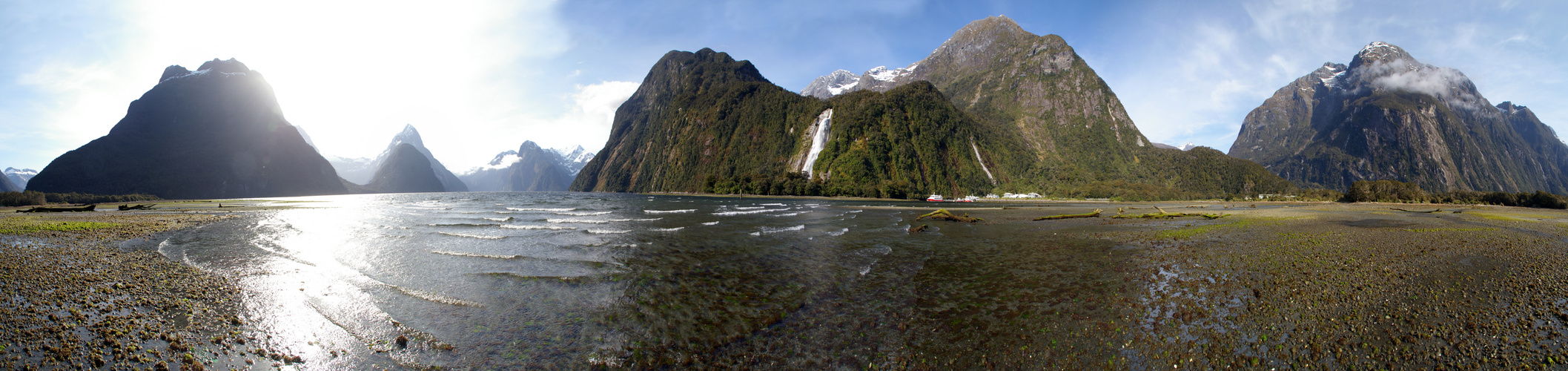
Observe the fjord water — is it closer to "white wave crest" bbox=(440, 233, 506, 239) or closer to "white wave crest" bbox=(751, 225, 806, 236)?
"white wave crest" bbox=(440, 233, 506, 239)

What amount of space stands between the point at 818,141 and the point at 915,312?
15429 cm

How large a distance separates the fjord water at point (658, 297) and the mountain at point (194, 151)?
174449 millimetres

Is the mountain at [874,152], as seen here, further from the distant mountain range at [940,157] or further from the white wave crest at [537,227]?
the white wave crest at [537,227]

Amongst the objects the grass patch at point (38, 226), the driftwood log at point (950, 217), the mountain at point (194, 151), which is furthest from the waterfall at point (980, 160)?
the mountain at point (194, 151)

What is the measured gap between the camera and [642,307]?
11984 millimetres

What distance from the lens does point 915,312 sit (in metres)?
10.9

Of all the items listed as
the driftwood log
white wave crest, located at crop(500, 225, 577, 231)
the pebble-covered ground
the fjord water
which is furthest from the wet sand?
white wave crest, located at crop(500, 225, 577, 231)

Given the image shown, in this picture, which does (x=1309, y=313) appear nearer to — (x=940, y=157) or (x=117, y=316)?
(x=117, y=316)

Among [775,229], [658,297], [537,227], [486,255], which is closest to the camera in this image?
[658,297]

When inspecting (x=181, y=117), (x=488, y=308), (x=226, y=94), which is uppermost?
(x=226, y=94)

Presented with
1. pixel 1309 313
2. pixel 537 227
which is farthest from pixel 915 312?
pixel 537 227

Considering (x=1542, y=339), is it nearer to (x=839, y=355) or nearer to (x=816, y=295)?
(x=839, y=355)

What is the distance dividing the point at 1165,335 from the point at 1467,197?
5125 inches

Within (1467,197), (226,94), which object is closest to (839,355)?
Answer: (1467,197)
